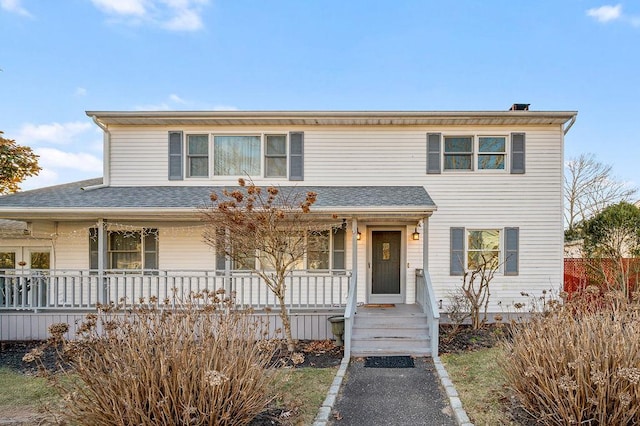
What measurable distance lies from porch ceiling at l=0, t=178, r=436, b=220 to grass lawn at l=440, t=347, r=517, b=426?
3.35 m

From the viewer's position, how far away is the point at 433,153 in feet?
34.8

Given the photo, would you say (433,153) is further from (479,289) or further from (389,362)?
(389,362)

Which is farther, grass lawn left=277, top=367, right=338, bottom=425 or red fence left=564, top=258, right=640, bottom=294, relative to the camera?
red fence left=564, top=258, right=640, bottom=294

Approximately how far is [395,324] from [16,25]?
1810cm

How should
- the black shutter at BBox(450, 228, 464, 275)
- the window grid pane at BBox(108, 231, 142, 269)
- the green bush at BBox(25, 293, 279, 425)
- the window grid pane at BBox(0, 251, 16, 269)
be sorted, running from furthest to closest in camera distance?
the window grid pane at BBox(0, 251, 16, 269) → the window grid pane at BBox(108, 231, 142, 269) → the black shutter at BBox(450, 228, 464, 275) → the green bush at BBox(25, 293, 279, 425)

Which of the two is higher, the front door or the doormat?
the front door

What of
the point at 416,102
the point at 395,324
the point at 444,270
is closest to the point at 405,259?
the point at 444,270

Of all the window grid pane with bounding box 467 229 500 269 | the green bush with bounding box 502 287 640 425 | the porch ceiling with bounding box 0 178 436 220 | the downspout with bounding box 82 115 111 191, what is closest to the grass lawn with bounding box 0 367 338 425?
the green bush with bounding box 502 287 640 425

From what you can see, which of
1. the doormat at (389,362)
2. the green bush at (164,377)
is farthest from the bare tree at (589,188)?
the green bush at (164,377)

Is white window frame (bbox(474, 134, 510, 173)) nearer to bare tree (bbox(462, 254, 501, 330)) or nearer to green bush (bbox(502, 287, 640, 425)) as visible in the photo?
bare tree (bbox(462, 254, 501, 330))

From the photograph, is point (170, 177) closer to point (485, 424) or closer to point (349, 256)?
point (349, 256)

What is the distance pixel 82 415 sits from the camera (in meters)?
3.78

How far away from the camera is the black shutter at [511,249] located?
10.4 meters

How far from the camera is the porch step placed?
25.2 feet
